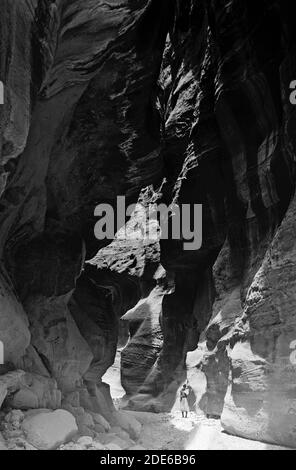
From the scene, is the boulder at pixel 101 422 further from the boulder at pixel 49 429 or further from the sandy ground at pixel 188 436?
the boulder at pixel 49 429

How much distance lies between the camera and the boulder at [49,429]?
7.12 m

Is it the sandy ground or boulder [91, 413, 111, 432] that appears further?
boulder [91, 413, 111, 432]

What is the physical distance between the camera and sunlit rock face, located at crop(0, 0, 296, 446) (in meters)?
8.95

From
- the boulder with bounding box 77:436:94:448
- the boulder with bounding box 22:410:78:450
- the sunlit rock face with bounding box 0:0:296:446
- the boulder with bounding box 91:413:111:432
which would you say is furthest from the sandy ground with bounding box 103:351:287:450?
the boulder with bounding box 22:410:78:450

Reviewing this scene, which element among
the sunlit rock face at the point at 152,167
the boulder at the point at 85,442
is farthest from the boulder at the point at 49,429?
the sunlit rock face at the point at 152,167

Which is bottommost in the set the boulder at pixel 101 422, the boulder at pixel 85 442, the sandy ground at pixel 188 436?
the sandy ground at pixel 188 436

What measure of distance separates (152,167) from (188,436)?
27.5 ft

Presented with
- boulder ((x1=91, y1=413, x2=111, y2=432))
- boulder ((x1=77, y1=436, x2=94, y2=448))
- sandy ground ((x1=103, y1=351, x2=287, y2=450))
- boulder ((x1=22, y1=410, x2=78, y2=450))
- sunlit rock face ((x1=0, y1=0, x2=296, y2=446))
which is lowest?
sandy ground ((x1=103, y1=351, x2=287, y2=450))

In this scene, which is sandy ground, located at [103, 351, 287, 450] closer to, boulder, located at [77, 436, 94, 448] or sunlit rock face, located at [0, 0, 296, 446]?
sunlit rock face, located at [0, 0, 296, 446]

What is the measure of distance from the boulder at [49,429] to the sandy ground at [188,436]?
8.33 ft

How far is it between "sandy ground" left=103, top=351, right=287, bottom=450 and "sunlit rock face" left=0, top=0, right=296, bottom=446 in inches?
12.8

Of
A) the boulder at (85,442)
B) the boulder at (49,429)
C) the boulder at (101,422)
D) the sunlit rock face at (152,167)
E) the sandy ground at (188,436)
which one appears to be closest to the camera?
the boulder at (49,429)

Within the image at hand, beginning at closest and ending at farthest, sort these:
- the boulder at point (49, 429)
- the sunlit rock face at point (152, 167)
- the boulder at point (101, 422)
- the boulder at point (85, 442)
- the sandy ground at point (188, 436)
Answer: the boulder at point (49, 429), the boulder at point (85, 442), the sunlit rock face at point (152, 167), the sandy ground at point (188, 436), the boulder at point (101, 422)

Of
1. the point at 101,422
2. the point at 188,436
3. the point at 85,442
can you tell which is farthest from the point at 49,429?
the point at 188,436
